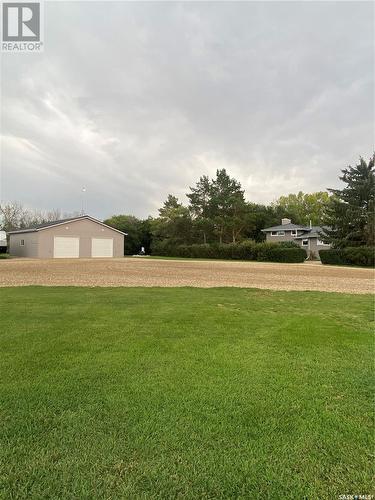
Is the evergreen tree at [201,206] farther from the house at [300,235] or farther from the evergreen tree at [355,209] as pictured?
the evergreen tree at [355,209]

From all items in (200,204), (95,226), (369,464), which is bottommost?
(369,464)

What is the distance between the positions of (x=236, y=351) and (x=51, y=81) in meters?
13.4

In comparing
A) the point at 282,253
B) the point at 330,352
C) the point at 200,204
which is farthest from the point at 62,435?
the point at 200,204

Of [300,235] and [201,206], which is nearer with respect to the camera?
[300,235]

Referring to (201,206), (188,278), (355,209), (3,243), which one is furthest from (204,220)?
(188,278)

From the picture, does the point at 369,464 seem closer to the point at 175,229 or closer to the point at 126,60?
the point at 126,60

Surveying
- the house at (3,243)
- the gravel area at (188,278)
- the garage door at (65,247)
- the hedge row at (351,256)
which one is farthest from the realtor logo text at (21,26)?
the house at (3,243)

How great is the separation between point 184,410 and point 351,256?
83.3ft

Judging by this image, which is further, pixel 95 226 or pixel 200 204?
pixel 200 204

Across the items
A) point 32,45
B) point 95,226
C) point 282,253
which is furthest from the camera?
point 95,226

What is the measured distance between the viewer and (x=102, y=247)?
105 feet

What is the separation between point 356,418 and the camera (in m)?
2.32

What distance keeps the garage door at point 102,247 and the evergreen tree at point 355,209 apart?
21.8m

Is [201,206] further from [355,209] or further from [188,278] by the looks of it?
[188,278]
